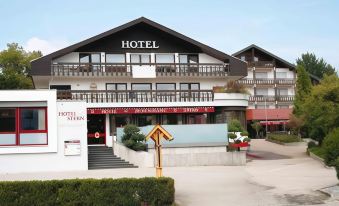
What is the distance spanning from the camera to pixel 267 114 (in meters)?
61.0

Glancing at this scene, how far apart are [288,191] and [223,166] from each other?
34.2ft

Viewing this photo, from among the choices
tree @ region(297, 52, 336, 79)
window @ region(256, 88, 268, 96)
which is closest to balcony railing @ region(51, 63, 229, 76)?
window @ region(256, 88, 268, 96)

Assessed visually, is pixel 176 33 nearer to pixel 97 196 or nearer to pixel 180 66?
pixel 180 66

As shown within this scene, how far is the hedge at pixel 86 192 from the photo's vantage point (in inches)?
585

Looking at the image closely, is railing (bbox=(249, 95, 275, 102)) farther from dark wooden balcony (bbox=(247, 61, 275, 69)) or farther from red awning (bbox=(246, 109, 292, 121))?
red awning (bbox=(246, 109, 292, 121))

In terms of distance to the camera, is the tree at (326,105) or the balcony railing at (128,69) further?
the balcony railing at (128,69)

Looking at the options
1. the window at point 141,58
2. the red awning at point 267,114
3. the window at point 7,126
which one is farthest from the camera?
the red awning at point 267,114

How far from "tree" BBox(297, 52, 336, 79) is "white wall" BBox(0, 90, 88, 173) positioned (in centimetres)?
6730

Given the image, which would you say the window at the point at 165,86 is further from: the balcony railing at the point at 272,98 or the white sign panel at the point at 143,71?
the balcony railing at the point at 272,98

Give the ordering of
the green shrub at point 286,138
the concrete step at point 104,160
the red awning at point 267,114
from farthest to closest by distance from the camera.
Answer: the red awning at point 267,114 < the green shrub at point 286,138 < the concrete step at point 104,160

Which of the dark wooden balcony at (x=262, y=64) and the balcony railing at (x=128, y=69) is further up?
the dark wooden balcony at (x=262, y=64)

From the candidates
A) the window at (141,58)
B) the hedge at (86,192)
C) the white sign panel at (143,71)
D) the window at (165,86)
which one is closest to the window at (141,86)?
the window at (165,86)

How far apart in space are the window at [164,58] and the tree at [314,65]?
52277mm

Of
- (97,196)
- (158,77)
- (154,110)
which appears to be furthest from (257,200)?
(158,77)
